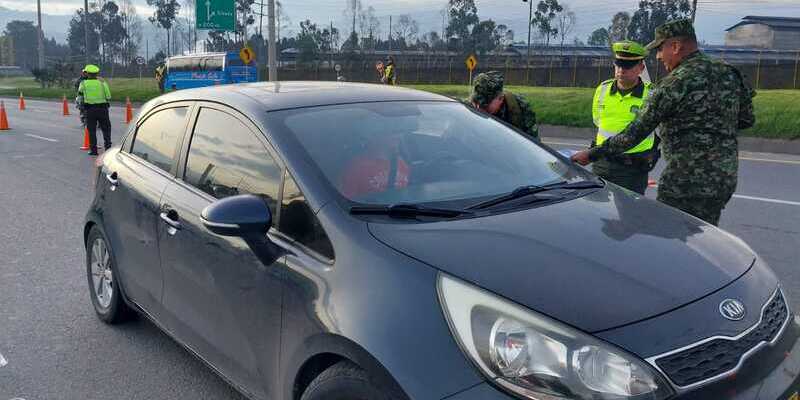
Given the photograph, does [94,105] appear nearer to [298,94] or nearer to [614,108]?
[614,108]

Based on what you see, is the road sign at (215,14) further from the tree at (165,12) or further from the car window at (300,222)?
the tree at (165,12)

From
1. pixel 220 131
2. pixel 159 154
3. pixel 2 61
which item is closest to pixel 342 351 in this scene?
pixel 220 131

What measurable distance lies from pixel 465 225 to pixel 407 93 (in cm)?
136

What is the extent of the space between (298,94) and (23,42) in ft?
527

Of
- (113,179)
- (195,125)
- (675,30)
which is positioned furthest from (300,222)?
(675,30)

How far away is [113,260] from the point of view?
4.12 metres

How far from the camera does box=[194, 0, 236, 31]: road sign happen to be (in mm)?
28438

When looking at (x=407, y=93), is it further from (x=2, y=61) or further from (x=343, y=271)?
(x=2, y=61)

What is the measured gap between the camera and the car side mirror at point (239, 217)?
2.58m

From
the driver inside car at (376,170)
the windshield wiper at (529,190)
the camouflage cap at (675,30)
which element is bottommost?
the windshield wiper at (529,190)

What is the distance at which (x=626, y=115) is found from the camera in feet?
15.9

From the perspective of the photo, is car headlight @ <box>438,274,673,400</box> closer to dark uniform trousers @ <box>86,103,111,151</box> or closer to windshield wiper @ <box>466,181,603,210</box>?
windshield wiper @ <box>466,181,603,210</box>

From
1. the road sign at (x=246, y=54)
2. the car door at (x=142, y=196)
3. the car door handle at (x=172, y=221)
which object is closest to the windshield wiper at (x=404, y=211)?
the car door handle at (x=172, y=221)

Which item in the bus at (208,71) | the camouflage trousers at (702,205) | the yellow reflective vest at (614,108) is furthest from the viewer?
the bus at (208,71)
